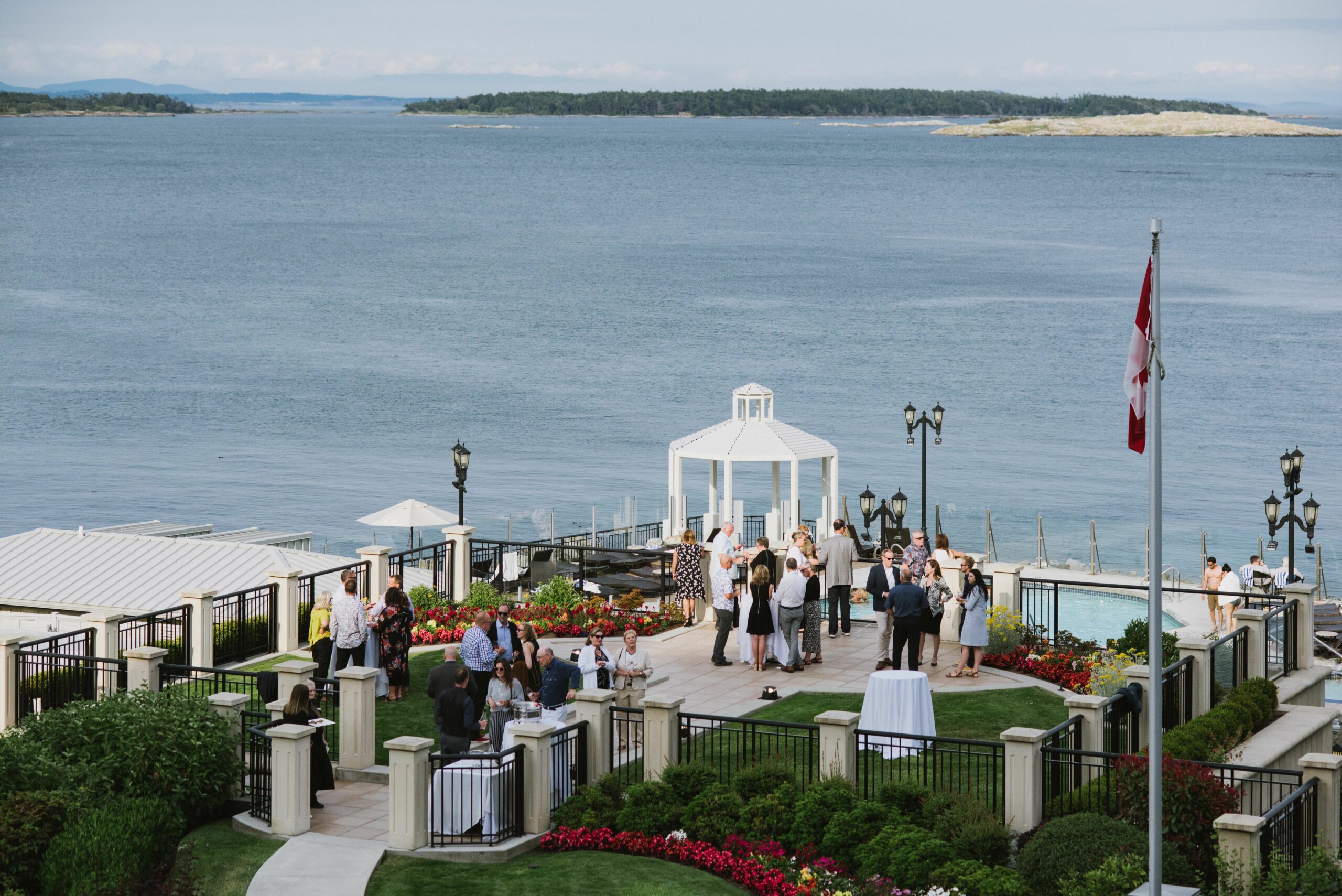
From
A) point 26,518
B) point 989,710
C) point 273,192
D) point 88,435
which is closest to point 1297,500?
point 989,710

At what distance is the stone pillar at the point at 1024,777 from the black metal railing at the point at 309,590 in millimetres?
11519

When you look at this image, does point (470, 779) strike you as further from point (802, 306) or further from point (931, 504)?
point (802, 306)

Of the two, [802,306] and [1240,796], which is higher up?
[802,306]

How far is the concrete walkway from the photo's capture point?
14.8 metres

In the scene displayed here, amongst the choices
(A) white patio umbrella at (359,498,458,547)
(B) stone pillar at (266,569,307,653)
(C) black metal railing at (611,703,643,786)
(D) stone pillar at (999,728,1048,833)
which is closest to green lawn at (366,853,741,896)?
(C) black metal railing at (611,703,643,786)

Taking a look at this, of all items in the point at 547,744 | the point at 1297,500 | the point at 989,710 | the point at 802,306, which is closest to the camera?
the point at 547,744

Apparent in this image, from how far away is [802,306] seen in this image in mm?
103875

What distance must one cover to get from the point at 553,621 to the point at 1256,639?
981cm

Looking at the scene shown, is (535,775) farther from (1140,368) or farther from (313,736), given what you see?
(1140,368)

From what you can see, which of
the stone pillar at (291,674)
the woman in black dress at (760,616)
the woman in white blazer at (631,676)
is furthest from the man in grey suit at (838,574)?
the stone pillar at (291,674)

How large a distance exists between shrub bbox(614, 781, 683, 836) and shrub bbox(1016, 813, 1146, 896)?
3.36m

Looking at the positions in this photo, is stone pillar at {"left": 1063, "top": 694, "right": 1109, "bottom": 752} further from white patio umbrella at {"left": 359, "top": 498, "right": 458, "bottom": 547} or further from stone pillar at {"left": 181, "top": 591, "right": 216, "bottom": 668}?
white patio umbrella at {"left": 359, "top": 498, "right": 458, "bottom": 547}

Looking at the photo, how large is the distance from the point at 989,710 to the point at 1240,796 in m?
5.03

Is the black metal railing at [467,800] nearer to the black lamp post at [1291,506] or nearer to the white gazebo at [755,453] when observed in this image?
the white gazebo at [755,453]
